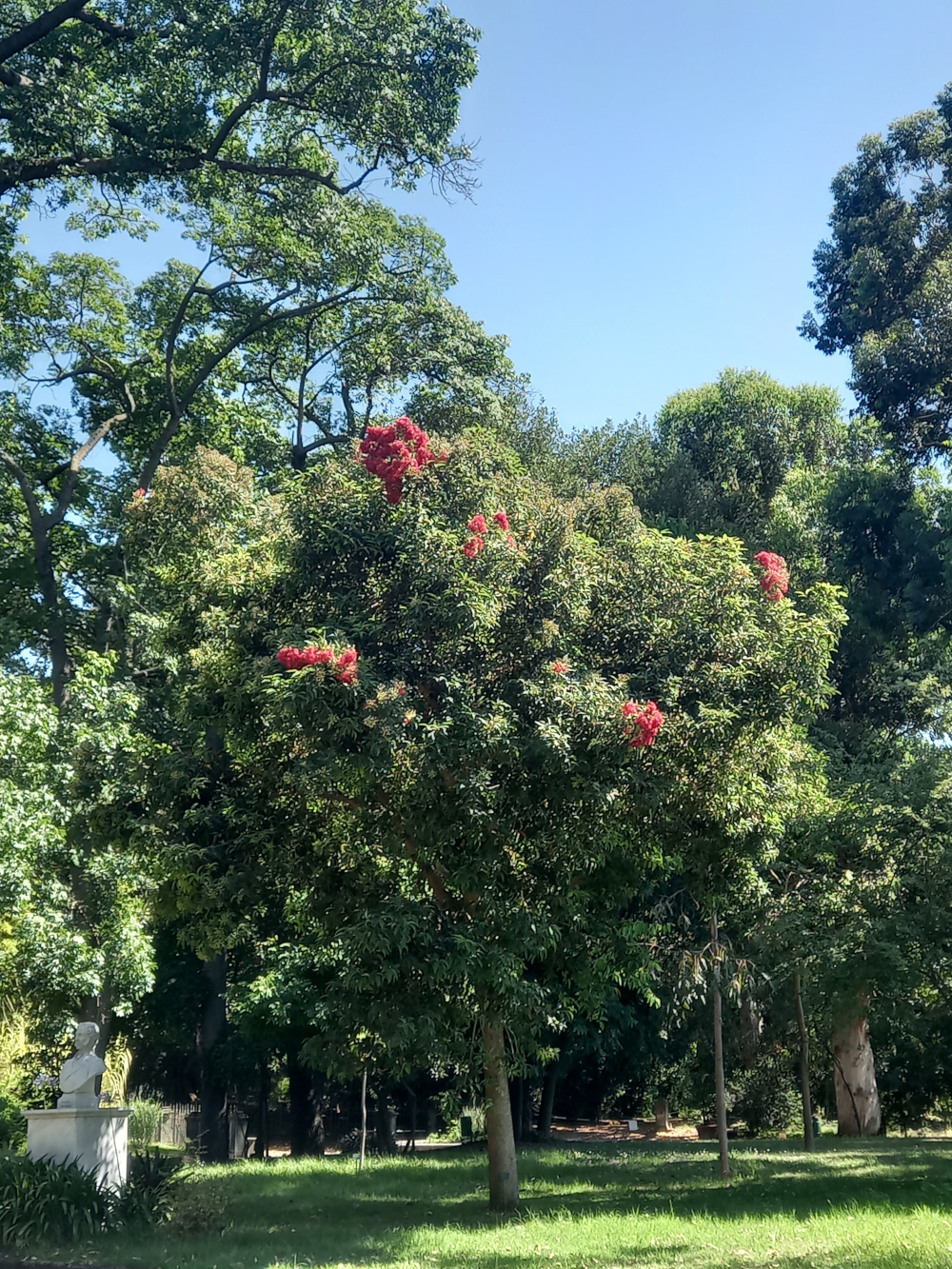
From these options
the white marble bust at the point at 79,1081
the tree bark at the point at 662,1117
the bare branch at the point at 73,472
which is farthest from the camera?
the tree bark at the point at 662,1117

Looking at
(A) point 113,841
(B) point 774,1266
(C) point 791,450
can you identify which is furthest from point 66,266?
(B) point 774,1266

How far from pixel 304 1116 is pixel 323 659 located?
18.6 meters

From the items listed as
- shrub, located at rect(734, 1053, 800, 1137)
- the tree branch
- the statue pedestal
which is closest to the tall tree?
the tree branch

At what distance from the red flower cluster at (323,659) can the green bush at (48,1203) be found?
5.83 m

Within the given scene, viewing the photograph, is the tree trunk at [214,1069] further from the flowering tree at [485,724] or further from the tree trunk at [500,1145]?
the flowering tree at [485,724]

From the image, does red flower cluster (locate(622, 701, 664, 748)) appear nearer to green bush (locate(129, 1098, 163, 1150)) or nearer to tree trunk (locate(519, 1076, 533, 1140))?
green bush (locate(129, 1098, 163, 1150))

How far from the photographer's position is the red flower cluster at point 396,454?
12648 millimetres

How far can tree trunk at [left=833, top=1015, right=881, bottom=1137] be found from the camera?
81.1 ft

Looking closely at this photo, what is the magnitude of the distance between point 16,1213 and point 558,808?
661cm

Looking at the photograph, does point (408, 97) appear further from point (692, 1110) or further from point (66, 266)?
point (692, 1110)

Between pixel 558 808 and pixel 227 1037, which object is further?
pixel 227 1037

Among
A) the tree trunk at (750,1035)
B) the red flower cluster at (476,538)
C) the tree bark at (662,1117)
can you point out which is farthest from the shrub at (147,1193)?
the tree bark at (662,1117)

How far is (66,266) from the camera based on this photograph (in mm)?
25797

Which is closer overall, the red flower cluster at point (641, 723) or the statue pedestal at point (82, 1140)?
the red flower cluster at point (641, 723)
